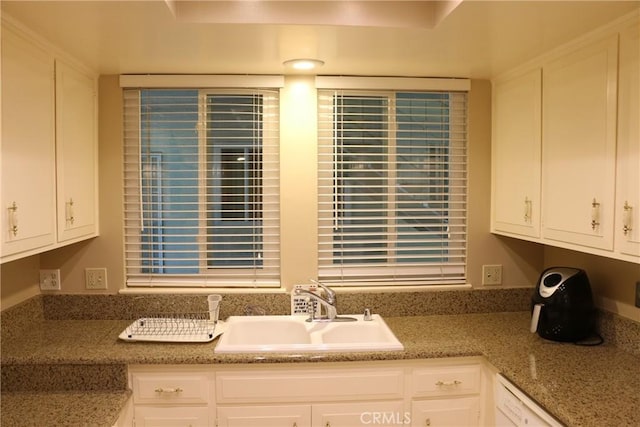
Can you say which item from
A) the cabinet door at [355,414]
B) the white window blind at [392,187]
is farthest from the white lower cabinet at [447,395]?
the white window blind at [392,187]

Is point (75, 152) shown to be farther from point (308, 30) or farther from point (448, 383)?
point (448, 383)

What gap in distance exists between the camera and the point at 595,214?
1.75 m

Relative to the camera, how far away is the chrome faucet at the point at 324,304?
93.7 inches

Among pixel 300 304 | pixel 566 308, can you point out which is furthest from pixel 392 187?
pixel 566 308

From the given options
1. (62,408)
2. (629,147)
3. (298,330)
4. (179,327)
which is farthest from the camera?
(298,330)

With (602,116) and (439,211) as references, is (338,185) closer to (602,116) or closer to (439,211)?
(439,211)

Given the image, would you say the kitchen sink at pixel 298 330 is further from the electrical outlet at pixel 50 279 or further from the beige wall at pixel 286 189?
the electrical outlet at pixel 50 279

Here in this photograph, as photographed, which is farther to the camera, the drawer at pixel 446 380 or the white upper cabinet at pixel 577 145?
the drawer at pixel 446 380

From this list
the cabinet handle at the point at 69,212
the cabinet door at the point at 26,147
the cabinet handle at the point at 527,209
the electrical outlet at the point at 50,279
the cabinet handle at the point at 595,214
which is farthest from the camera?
the electrical outlet at the point at 50,279

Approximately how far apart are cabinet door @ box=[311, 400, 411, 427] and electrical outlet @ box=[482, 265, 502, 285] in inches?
37.9

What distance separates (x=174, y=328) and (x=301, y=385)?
0.70 meters

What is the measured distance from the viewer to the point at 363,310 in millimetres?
2486

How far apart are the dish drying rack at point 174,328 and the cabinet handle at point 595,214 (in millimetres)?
1658

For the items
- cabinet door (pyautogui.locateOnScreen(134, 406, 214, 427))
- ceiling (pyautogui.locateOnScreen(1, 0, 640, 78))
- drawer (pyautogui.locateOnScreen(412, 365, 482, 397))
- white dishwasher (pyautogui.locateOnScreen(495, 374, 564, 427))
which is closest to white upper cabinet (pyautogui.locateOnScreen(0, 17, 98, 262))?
ceiling (pyautogui.locateOnScreen(1, 0, 640, 78))
